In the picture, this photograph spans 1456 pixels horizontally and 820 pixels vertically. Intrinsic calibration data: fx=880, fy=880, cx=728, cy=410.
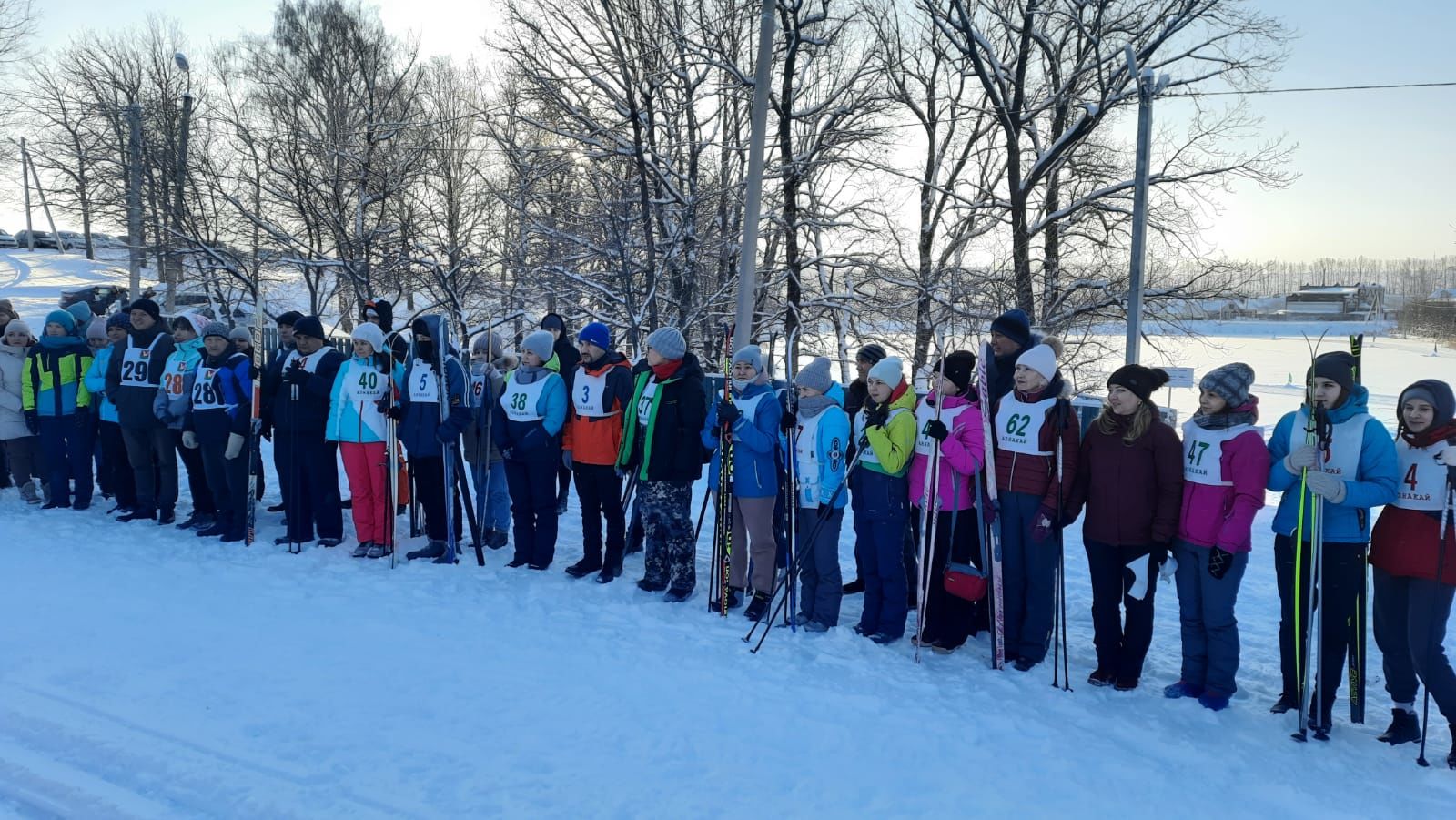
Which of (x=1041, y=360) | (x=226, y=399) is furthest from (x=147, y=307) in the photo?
(x=1041, y=360)

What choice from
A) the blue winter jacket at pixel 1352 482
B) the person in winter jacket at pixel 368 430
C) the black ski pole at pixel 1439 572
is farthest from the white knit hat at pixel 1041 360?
the person in winter jacket at pixel 368 430

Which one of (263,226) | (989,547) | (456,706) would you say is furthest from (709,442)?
(263,226)

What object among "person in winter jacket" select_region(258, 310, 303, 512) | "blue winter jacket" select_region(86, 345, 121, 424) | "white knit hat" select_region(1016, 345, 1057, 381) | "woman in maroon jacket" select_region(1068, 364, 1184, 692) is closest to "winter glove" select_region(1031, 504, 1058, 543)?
"woman in maroon jacket" select_region(1068, 364, 1184, 692)

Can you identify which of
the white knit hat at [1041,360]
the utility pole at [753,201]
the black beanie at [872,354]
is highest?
the utility pole at [753,201]

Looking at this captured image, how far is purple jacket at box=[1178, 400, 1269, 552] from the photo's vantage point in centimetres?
432

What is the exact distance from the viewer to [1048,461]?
4.96 metres

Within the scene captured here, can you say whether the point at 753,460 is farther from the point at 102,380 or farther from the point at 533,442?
the point at 102,380

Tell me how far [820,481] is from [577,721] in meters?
2.22

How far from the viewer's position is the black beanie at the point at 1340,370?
418 cm

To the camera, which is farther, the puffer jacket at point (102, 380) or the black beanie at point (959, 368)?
the puffer jacket at point (102, 380)

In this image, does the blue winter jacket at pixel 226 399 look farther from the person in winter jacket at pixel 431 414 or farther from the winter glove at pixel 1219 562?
the winter glove at pixel 1219 562

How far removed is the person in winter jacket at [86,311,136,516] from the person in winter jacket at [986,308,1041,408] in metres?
7.64

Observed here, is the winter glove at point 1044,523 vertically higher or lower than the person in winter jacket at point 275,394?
lower

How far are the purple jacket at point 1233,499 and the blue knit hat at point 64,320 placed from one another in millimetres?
9539
